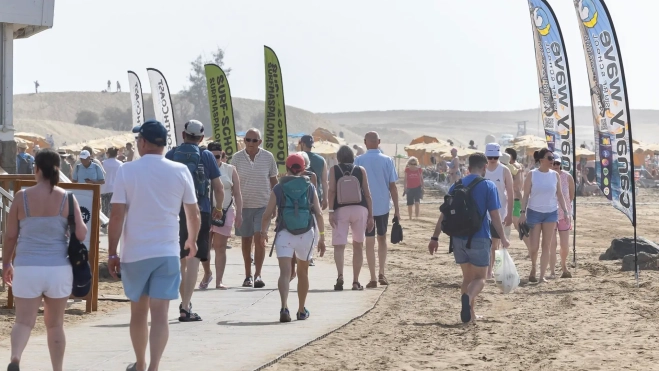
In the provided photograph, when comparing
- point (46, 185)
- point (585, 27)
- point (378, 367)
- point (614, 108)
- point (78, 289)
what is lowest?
point (378, 367)

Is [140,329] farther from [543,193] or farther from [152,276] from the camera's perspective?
[543,193]

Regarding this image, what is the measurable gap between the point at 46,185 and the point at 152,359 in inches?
48.6

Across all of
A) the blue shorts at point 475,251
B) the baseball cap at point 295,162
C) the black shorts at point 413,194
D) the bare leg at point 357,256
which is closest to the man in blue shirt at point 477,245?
the blue shorts at point 475,251

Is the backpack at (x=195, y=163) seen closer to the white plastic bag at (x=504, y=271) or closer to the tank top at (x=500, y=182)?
the white plastic bag at (x=504, y=271)

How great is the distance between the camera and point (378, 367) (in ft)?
27.0

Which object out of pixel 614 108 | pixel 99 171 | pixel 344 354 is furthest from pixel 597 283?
pixel 99 171

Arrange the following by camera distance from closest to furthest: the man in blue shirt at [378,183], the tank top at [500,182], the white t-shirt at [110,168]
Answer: the man in blue shirt at [378,183]
the tank top at [500,182]
the white t-shirt at [110,168]

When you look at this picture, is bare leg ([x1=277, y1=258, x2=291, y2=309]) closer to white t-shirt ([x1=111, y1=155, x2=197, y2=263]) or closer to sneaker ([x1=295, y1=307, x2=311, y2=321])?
sneaker ([x1=295, y1=307, x2=311, y2=321])

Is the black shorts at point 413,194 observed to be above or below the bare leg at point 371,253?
above

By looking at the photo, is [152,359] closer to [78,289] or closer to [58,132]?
[78,289]

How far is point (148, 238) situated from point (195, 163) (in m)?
2.69

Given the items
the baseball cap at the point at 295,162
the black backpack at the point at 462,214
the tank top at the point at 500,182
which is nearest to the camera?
the baseball cap at the point at 295,162

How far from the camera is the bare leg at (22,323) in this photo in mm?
7121

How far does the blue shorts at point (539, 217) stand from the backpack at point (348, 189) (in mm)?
2526
